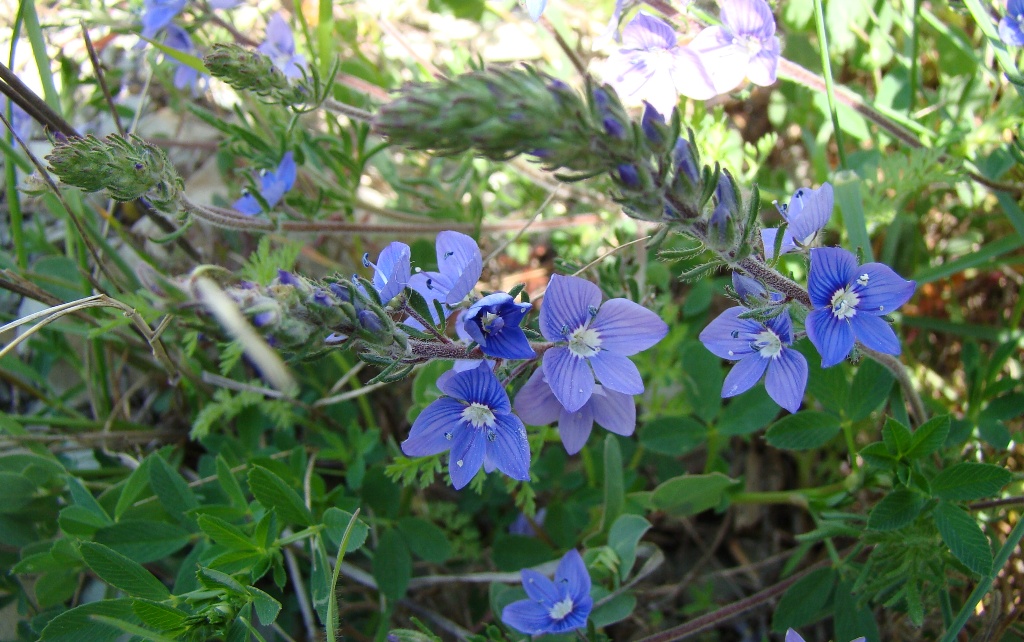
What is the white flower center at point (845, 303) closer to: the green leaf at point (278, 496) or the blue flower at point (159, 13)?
the green leaf at point (278, 496)

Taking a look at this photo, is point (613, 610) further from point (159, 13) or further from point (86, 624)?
point (159, 13)

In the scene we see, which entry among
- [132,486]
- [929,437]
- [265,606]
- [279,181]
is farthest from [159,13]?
[929,437]

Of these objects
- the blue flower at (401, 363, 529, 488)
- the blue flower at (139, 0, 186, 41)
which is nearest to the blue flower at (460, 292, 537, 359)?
the blue flower at (401, 363, 529, 488)

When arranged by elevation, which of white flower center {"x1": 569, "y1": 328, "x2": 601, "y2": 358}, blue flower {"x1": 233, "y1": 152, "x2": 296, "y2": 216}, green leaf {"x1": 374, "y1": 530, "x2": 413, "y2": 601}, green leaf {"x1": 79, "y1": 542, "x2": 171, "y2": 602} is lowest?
green leaf {"x1": 374, "y1": 530, "x2": 413, "y2": 601}

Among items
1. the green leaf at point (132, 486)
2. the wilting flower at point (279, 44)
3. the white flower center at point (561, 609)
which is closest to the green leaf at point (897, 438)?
the white flower center at point (561, 609)

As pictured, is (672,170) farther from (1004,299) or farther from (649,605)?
(1004,299)

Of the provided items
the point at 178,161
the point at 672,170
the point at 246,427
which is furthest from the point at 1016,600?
the point at 178,161

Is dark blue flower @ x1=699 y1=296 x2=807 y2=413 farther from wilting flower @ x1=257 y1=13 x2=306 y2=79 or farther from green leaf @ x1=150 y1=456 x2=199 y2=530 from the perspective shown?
wilting flower @ x1=257 y1=13 x2=306 y2=79
